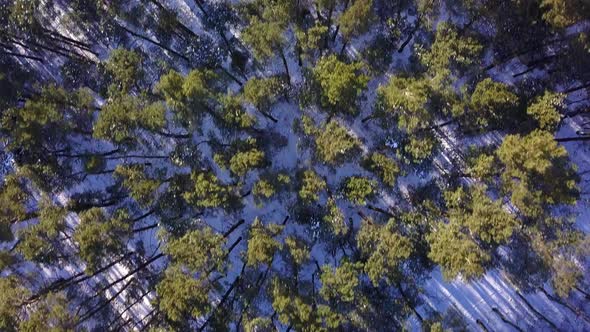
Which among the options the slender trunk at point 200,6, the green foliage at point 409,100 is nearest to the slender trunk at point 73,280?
the slender trunk at point 200,6

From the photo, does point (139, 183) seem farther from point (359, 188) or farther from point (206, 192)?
point (359, 188)

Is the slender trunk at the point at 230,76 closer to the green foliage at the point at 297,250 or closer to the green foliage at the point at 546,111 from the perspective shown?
the green foliage at the point at 297,250

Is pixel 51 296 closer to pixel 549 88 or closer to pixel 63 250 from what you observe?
pixel 63 250

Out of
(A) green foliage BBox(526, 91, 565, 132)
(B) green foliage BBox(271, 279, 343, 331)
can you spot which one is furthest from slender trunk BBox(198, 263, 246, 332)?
(A) green foliage BBox(526, 91, 565, 132)

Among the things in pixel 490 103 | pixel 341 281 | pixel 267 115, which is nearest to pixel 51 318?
pixel 341 281

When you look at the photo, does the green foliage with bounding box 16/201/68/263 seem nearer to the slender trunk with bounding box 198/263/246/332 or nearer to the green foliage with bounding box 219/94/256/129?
the slender trunk with bounding box 198/263/246/332

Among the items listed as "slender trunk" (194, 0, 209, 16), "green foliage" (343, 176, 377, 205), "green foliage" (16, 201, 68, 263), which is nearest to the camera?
"green foliage" (16, 201, 68, 263)

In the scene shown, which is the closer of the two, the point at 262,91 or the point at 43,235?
the point at 262,91
